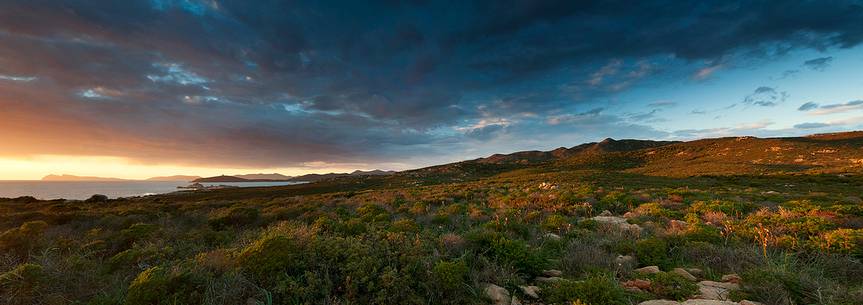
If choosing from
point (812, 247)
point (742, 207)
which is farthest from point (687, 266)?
point (742, 207)

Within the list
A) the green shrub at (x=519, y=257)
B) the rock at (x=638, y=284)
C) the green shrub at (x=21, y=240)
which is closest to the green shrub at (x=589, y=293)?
the rock at (x=638, y=284)

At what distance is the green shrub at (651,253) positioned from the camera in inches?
248

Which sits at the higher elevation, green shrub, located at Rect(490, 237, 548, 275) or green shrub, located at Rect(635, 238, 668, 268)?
green shrub, located at Rect(490, 237, 548, 275)

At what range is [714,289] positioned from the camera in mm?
4797

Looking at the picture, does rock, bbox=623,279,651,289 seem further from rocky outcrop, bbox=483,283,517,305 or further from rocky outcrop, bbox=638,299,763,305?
rocky outcrop, bbox=483,283,517,305

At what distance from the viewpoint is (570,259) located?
626 centimetres

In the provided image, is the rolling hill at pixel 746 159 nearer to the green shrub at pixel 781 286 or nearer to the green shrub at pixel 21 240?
the green shrub at pixel 781 286

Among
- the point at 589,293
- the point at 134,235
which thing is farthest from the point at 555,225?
the point at 134,235

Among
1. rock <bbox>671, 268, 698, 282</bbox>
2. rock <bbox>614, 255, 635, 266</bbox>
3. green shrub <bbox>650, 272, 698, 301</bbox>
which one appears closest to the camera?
green shrub <bbox>650, 272, 698, 301</bbox>

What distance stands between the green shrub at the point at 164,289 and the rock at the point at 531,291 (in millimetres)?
4462

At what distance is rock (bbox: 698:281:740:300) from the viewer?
4.48 meters

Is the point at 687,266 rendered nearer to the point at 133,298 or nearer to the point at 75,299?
the point at 133,298

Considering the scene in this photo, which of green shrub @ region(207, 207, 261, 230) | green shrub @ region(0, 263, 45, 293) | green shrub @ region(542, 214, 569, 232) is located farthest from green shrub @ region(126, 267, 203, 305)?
green shrub @ region(207, 207, 261, 230)

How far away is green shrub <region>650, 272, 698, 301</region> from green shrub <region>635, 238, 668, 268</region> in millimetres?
1449
